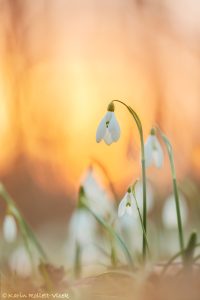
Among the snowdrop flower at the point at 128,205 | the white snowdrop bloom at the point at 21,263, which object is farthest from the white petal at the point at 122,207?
the white snowdrop bloom at the point at 21,263

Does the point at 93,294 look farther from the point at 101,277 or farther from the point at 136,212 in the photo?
the point at 136,212

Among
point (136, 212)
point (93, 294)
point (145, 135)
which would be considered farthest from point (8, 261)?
point (145, 135)

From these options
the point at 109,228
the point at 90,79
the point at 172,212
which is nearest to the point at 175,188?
the point at 172,212

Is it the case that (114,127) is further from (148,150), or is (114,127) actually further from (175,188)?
(175,188)

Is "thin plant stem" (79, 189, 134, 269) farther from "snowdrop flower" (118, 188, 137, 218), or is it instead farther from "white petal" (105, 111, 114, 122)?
"white petal" (105, 111, 114, 122)

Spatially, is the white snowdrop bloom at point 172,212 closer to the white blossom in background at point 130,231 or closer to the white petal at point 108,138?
the white blossom in background at point 130,231

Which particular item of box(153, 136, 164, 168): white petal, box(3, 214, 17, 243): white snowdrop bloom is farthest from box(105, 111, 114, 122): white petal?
box(3, 214, 17, 243): white snowdrop bloom

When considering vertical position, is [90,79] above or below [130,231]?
above
